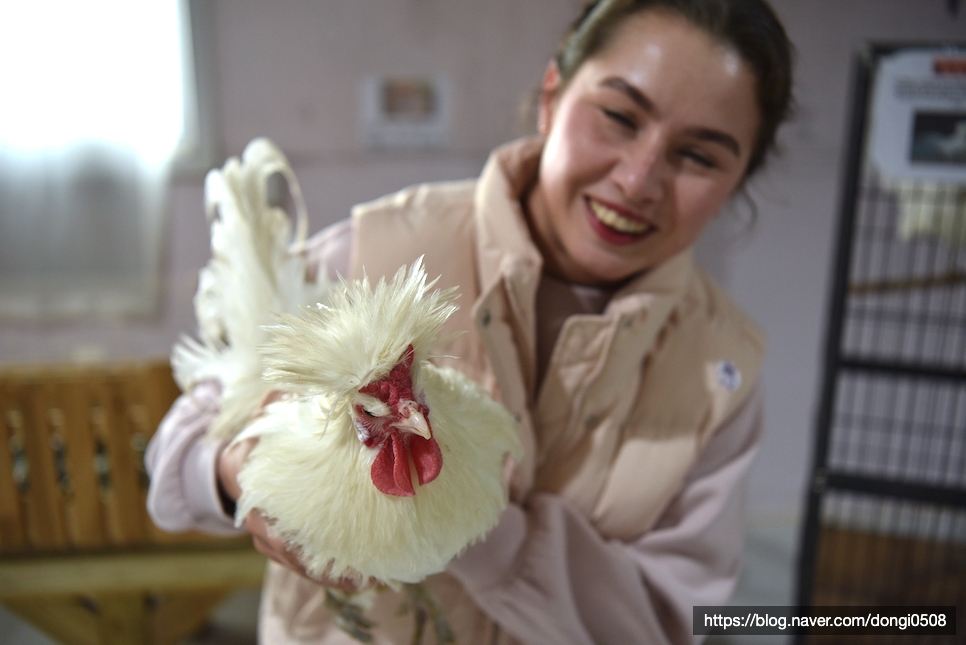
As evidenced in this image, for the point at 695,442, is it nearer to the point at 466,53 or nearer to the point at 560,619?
the point at 560,619

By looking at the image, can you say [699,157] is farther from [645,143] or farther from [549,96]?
[549,96]

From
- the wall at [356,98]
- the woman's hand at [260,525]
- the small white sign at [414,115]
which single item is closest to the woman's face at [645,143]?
the woman's hand at [260,525]

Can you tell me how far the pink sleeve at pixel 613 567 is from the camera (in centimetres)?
62

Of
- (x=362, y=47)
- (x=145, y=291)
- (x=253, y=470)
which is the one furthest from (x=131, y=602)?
(x=362, y=47)

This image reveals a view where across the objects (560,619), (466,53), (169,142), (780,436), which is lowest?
(780,436)

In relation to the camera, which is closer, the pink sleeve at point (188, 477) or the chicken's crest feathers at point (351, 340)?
the chicken's crest feathers at point (351, 340)

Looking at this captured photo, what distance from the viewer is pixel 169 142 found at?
1.58m

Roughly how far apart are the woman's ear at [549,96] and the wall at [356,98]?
74 cm

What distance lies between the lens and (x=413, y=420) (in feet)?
1.37

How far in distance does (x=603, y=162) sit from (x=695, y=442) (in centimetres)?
34

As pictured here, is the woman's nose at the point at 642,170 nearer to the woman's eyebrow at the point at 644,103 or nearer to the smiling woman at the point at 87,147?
the woman's eyebrow at the point at 644,103

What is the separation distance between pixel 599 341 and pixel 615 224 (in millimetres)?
127

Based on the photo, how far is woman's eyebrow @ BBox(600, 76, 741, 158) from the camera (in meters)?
0.61

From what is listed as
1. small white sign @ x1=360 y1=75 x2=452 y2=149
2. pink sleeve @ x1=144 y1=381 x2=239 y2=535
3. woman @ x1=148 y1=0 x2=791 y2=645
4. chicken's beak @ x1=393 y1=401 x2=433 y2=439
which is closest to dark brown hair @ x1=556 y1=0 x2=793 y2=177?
woman @ x1=148 y1=0 x2=791 y2=645
